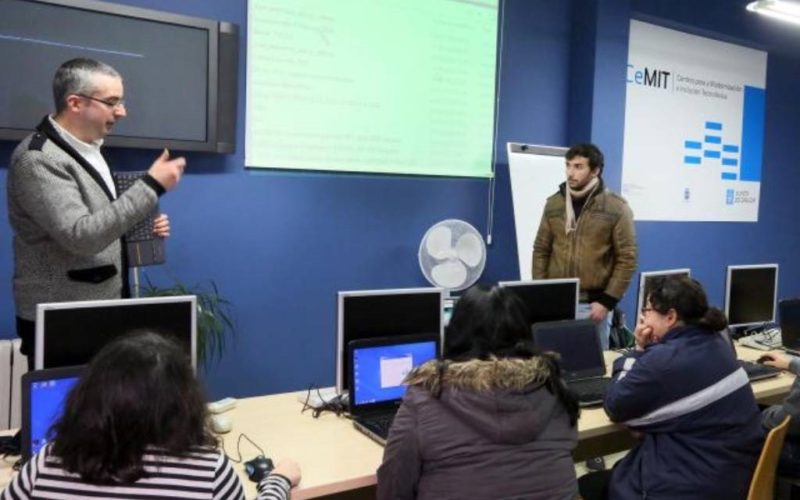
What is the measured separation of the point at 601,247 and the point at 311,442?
2141 mm

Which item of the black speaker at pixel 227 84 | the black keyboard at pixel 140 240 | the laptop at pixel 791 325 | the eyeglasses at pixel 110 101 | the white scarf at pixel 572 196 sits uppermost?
the black speaker at pixel 227 84

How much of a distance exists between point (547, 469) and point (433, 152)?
280 centimetres

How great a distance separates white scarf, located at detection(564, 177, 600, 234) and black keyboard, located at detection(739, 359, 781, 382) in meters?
1.08

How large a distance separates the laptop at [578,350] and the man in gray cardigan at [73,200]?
1.33 meters

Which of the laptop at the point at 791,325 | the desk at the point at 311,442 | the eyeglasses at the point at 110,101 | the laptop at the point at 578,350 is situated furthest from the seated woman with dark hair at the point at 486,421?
the laptop at the point at 791,325

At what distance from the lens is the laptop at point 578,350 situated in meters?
2.43

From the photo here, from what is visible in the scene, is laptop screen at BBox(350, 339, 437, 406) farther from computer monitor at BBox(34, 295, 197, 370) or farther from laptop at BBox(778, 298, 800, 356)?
laptop at BBox(778, 298, 800, 356)

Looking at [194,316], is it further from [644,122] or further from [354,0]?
[644,122]

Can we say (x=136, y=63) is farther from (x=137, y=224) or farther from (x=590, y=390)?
Result: (x=590, y=390)

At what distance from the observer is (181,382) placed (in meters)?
1.13

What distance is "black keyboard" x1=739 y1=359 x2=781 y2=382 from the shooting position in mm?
2807

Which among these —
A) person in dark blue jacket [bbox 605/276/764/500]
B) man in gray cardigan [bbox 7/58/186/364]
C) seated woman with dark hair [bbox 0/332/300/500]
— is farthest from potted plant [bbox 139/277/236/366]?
seated woman with dark hair [bbox 0/332/300/500]

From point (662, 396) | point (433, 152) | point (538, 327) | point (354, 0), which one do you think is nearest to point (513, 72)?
point (433, 152)

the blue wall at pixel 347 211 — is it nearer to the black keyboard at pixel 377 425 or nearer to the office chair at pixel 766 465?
the black keyboard at pixel 377 425
